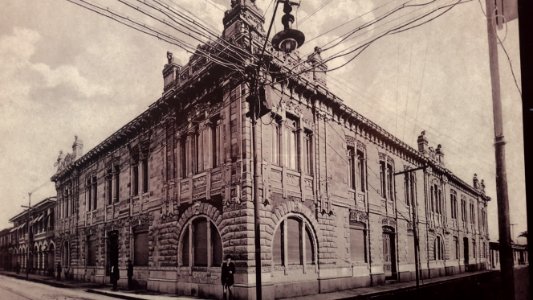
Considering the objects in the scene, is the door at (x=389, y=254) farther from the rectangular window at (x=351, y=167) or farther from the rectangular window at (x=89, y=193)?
the rectangular window at (x=89, y=193)

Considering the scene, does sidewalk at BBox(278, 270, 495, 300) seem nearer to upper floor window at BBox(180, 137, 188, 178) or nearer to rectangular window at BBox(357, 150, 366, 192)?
rectangular window at BBox(357, 150, 366, 192)

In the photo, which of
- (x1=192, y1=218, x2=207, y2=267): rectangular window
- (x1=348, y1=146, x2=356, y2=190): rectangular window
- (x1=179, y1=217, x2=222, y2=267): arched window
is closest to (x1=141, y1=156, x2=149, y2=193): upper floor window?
(x1=179, y1=217, x2=222, y2=267): arched window

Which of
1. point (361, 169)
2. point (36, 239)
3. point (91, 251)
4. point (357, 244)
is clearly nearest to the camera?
point (357, 244)

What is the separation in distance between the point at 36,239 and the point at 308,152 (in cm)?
2788

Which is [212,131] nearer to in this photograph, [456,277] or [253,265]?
[253,265]

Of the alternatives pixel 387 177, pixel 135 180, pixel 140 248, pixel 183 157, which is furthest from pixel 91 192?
pixel 387 177

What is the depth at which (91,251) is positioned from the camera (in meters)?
21.5

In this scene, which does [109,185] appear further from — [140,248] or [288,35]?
[288,35]

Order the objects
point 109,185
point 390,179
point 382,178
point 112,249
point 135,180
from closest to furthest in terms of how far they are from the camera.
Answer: point 390,179
point 382,178
point 135,180
point 112,249
point 109,185

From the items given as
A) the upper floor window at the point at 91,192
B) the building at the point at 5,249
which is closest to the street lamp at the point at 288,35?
the upper floor window at the point at 91,192

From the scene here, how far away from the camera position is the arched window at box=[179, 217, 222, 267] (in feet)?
44.0

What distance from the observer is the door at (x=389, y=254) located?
16516 mm

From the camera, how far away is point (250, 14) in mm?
13578

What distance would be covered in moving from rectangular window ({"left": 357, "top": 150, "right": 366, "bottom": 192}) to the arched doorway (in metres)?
1.91
